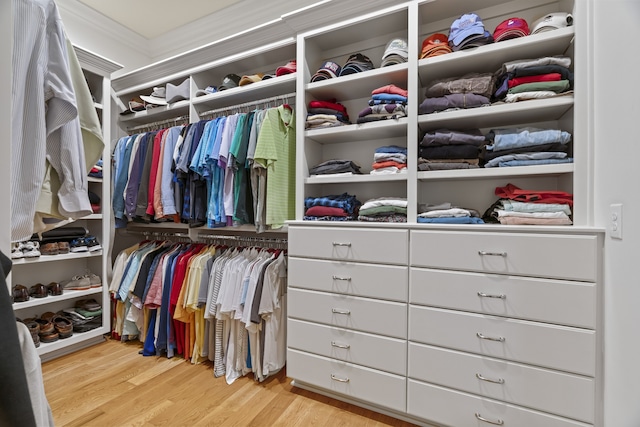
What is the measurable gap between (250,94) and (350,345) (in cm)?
185

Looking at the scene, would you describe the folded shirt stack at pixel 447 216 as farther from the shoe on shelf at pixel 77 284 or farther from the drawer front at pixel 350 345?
the shoe on shelf at pixel 77 284

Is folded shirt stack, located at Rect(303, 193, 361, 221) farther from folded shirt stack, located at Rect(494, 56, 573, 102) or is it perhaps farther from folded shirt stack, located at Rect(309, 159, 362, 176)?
folded shirt stack, located at Rect(494, 56, 573, 102)

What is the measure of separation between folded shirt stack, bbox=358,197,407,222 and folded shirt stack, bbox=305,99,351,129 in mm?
592

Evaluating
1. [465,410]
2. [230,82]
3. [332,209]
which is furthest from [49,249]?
[465,410]

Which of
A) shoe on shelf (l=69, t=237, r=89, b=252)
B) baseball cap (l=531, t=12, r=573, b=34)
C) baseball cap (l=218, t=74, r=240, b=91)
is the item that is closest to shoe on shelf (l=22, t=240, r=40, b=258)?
shoe on shelf (l=69, t=237, r=89, b=252)

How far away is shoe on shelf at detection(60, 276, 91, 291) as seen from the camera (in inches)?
91.7

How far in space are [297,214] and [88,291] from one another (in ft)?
6.04

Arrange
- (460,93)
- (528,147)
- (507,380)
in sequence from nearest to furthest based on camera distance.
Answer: (507,380) → (528,147) → (460,93)

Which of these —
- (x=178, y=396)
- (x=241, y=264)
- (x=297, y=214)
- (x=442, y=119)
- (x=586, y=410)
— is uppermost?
(x=442, y=119)

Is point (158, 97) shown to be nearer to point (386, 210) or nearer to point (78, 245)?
point (78, 245)

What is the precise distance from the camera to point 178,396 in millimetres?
1750

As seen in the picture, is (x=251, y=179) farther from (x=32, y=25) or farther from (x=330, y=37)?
(x=32, y=25)

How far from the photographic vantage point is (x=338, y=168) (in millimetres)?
1856

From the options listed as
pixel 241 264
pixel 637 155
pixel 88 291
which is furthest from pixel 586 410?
pixel 88 291
